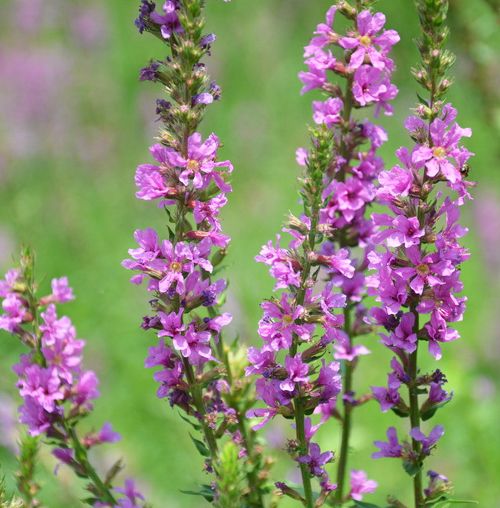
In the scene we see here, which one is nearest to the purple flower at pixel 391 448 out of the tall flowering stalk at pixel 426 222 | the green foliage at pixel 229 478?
the tall flowering stalk at pixel 426 222

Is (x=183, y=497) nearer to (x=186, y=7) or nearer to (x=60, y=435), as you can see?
(x=60, y=435)

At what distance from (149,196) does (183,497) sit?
13.8 feet

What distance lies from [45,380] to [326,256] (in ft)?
3.67

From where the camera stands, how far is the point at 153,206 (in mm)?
10336

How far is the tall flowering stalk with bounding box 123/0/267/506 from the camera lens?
2.79 metres

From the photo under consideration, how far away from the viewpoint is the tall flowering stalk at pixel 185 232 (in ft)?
9.15

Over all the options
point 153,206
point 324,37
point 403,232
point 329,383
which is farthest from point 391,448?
point 153,206

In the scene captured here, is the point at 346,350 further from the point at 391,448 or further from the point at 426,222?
the point at 426,222

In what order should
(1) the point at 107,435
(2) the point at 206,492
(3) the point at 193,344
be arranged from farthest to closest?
(1) the point at 107,435 → (2) the point at 206,492 → (3) the point at 193,344

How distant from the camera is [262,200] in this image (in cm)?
1214

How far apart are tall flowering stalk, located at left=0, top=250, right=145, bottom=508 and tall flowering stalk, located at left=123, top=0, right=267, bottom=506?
423mm

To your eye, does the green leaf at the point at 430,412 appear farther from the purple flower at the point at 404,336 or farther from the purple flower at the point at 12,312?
the purple flower at the point at 12,312

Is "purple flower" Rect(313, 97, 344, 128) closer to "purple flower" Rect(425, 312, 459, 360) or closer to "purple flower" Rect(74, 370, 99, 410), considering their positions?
"purple flower" Rect(425, 312, 459, 360)

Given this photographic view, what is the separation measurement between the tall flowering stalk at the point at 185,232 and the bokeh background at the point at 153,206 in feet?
5.89
